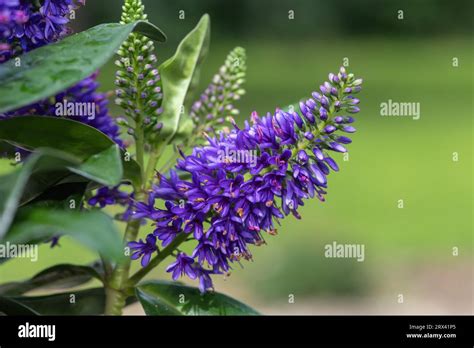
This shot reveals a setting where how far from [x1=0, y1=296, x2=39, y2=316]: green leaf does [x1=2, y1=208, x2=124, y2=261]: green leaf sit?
333 mm

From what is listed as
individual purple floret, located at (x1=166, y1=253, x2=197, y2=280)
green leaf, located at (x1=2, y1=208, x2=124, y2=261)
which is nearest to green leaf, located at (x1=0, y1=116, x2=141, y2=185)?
green leaf, located at (x1=2, y1=208, x2=124, y2=261)

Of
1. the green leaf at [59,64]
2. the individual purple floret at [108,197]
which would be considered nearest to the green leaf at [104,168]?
the green leaf at [59,64]

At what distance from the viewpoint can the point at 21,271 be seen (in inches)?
238

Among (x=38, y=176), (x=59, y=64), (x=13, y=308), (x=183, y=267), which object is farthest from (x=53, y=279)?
(x=59, y=64)

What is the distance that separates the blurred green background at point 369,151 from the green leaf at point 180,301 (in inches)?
139

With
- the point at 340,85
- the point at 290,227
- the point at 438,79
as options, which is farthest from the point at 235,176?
the point at 438,79

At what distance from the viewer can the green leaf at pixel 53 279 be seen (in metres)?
1.50

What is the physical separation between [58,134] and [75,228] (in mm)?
275

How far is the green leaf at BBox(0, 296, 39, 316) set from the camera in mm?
1340

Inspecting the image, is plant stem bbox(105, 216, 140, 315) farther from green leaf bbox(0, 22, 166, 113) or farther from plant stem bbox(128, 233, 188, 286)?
green leaf bbox(0, 22, 166, 113)

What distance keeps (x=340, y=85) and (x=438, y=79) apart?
1439cm

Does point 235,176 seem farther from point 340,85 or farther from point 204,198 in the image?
point 340,85

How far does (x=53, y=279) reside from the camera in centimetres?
152

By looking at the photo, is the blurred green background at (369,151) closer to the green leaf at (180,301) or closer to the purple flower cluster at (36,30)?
the green leaf at (180,301)
